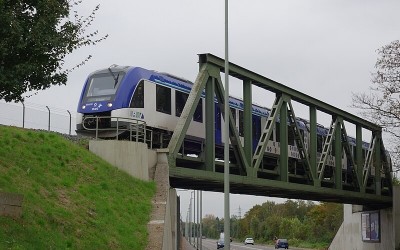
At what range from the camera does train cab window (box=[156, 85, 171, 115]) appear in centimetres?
2634

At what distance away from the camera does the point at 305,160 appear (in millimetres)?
33344

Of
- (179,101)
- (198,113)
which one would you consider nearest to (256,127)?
(198,113)

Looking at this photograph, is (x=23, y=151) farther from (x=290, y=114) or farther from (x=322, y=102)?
(x=322, y=102)

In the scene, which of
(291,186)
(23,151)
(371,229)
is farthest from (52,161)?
(371,229)

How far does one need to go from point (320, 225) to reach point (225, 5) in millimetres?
88576

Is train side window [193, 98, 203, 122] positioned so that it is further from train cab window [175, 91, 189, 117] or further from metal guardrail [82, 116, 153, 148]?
metal guardrail [82, 116, 153, 148]

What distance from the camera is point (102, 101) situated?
25.6 metres

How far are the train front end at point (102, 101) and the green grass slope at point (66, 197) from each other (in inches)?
128

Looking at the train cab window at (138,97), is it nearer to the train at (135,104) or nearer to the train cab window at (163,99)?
the train at (135,104)

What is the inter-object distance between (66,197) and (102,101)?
8195 millimetres

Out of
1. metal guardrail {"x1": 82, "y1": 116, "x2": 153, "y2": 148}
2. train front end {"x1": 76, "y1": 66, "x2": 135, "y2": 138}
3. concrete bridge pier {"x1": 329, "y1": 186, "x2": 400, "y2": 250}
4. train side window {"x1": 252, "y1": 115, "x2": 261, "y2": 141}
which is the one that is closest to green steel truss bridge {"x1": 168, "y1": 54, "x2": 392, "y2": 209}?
train side window {"x1": 252, "y1": 115, "x2": 261, "y2": 141}

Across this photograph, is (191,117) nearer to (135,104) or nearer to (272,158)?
(135,104)

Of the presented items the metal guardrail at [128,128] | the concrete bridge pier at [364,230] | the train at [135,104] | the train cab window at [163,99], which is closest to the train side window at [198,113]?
the train at [135,104]

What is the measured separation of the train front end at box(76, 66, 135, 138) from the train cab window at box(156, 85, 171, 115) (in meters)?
1.48
